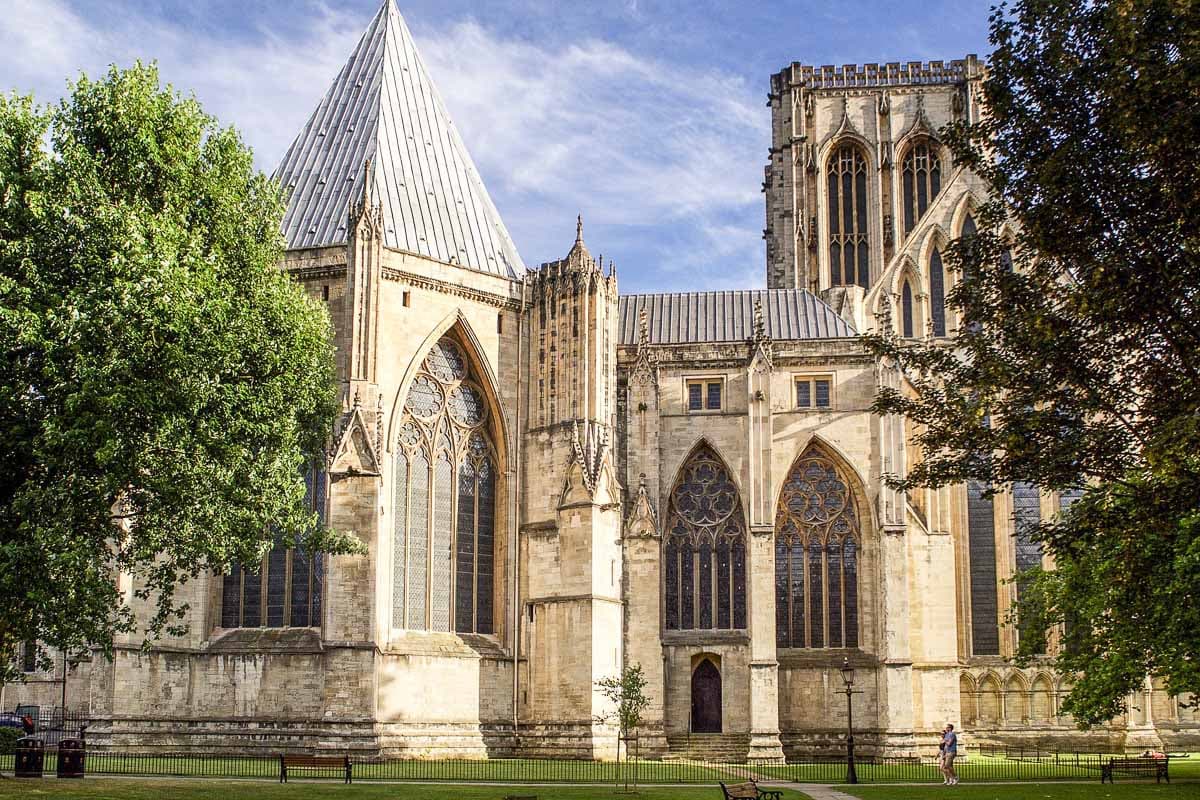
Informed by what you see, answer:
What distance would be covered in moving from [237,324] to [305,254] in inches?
434

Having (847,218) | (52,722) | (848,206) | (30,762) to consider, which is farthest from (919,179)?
(30,762)

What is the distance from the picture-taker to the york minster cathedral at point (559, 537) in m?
35.8

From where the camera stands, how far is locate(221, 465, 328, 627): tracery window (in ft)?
121

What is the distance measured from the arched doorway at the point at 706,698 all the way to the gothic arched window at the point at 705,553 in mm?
1347

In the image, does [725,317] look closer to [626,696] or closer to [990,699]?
[990,699]

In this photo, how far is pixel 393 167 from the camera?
4106 centimetres

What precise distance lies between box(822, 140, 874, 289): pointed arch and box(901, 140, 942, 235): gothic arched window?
5.55ft

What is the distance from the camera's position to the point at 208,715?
117ft

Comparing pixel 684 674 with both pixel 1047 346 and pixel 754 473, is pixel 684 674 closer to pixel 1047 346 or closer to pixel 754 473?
pixel 754 473

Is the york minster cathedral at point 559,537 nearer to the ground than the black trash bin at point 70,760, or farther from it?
farther from it

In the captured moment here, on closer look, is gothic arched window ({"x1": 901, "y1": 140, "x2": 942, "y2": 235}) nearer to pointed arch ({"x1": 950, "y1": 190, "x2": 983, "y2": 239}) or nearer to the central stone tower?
pointed arch ({"x1": 950, "y1": 190, "x2": 983, "y2": 239})

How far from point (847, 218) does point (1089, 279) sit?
44.3 metres

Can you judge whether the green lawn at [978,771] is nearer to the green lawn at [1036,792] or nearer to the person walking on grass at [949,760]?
the person walking on grass at [949,760]

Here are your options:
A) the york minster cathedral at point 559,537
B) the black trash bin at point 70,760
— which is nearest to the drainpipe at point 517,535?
the york minster cathedral at point 559,537
